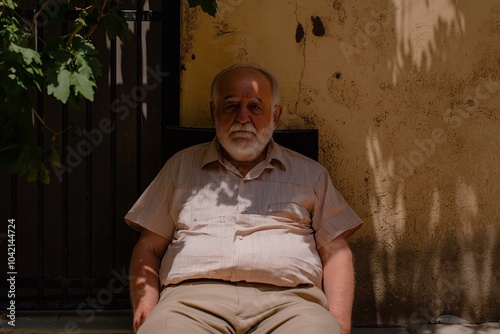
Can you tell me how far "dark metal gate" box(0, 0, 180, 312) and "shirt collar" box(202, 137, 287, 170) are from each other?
0.42 meters

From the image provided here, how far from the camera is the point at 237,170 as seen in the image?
396cm

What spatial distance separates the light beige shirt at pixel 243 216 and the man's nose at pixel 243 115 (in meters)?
0.19

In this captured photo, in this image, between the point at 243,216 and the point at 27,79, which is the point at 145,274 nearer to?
the point at 243,216

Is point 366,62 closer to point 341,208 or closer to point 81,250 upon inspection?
point 341,208

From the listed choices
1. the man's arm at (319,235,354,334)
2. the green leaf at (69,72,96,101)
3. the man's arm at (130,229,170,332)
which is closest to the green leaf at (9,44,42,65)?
the green leaf at (69,72,96,101)

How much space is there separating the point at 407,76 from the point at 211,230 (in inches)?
55.8

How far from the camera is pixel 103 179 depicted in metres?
4.93

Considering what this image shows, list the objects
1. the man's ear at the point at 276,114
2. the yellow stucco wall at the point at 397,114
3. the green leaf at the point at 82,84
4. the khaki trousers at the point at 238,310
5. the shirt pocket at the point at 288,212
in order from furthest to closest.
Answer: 1. the yellow stucco wall at the point at 397,114
2. the man's ear at the point at 276,114
3. the shirt pocket at the point at 288,212
4. the khaki trousers at the point at 238,310
5. the green leaf at the point at 82,84

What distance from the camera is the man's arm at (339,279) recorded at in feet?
12.3

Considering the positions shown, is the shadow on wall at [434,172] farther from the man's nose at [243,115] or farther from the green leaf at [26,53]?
the green leaf at [26,53]

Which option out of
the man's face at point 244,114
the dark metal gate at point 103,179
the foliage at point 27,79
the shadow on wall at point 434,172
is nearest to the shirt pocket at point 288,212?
the man's face at point 244,114

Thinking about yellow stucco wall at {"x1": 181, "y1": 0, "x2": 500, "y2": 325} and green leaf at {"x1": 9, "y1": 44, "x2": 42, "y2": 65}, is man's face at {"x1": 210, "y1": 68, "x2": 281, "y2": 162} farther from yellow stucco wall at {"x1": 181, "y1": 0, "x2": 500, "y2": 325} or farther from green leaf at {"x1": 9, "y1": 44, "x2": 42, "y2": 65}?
green leaf at {"x1": 9, "y1": 44, "x2": 42, "y2": 65}

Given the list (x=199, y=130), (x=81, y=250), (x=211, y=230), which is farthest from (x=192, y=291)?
(x=81, y=250)

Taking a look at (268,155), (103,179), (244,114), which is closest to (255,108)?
(244,114)
